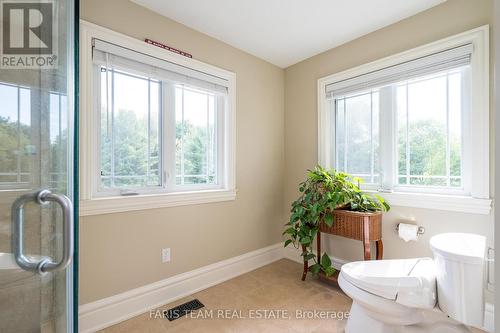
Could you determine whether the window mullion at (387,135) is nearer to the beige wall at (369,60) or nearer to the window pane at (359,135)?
the window pane at (359,135)

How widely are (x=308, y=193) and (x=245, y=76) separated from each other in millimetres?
1402

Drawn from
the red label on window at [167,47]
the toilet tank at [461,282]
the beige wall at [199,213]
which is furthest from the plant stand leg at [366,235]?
the red label on window at [167,47]

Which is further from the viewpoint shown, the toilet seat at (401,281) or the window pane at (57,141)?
the toilet seat at (401,281)

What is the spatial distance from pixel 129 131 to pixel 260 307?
1727 mm

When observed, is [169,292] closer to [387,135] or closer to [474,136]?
[387,135]

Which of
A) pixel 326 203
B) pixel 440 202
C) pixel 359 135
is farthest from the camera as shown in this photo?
pixel 359 135

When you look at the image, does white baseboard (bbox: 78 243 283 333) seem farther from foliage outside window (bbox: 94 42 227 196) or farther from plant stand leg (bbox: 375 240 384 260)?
plant stand leg (bbox: 375 240 384 260)

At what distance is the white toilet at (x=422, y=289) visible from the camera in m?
1.15

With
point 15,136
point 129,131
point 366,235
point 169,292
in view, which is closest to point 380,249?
point 366,235

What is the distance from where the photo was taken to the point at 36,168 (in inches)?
32.9

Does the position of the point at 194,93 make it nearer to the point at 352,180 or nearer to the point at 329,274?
the point at 352,180

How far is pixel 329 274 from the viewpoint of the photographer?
211cm

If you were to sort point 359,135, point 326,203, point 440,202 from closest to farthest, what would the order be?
1. point 440,202
2. point 326,203
3. point 359,135

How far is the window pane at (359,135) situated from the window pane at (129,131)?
181cm
